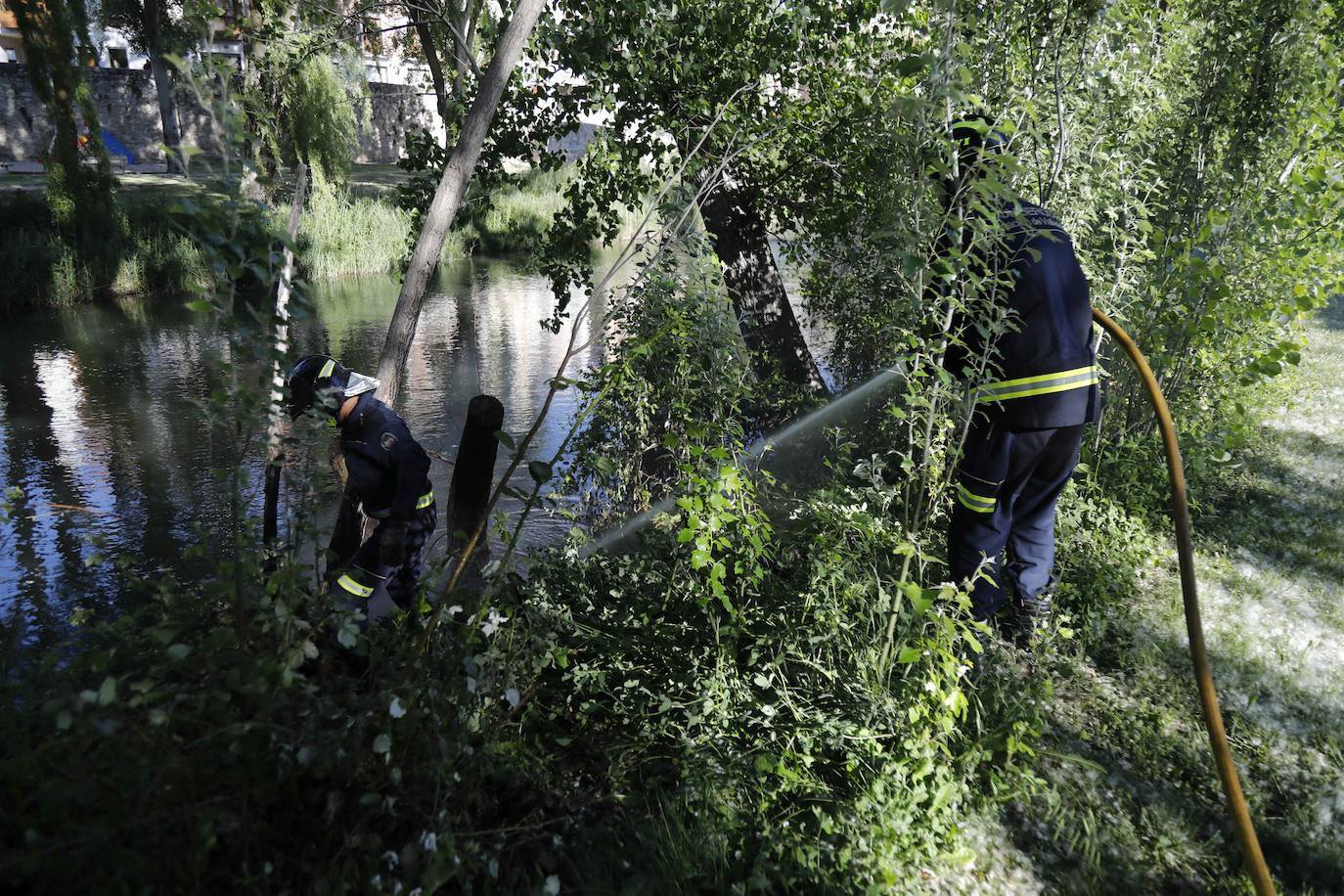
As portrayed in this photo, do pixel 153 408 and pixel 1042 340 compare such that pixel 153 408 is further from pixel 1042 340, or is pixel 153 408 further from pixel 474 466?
pixel 1042 340

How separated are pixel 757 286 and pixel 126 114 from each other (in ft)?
96.3

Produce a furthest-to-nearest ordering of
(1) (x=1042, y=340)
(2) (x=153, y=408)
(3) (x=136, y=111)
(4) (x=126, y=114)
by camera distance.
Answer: (3) (x=136, y=111)
(4) (x=126, y=114)
(2) (x=153, y=408)
(1) (x=1042, y=340)

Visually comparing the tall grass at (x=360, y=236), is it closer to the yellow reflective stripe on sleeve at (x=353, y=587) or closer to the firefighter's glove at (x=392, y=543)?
the firefighter's glove at (x=392, y=543)

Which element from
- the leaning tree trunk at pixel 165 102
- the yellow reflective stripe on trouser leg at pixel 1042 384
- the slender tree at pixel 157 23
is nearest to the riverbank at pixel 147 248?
the slender tree at pixel 157 23

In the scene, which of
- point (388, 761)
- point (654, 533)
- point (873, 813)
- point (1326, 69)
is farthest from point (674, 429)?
point (1326, 69)

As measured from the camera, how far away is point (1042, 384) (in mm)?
3508

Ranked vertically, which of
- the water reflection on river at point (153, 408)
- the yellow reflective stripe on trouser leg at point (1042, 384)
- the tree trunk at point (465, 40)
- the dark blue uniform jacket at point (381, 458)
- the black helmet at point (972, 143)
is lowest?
the water reflection on river at point (153, 408)

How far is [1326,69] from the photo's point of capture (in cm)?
468

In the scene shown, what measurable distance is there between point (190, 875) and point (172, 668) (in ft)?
1.62

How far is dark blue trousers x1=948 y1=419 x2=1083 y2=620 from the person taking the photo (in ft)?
11.8

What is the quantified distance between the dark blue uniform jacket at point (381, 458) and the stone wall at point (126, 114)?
20.9m

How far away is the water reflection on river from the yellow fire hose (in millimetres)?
3033

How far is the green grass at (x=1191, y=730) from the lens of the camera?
2.74 m

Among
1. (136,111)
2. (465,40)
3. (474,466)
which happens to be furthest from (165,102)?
(474,466)
